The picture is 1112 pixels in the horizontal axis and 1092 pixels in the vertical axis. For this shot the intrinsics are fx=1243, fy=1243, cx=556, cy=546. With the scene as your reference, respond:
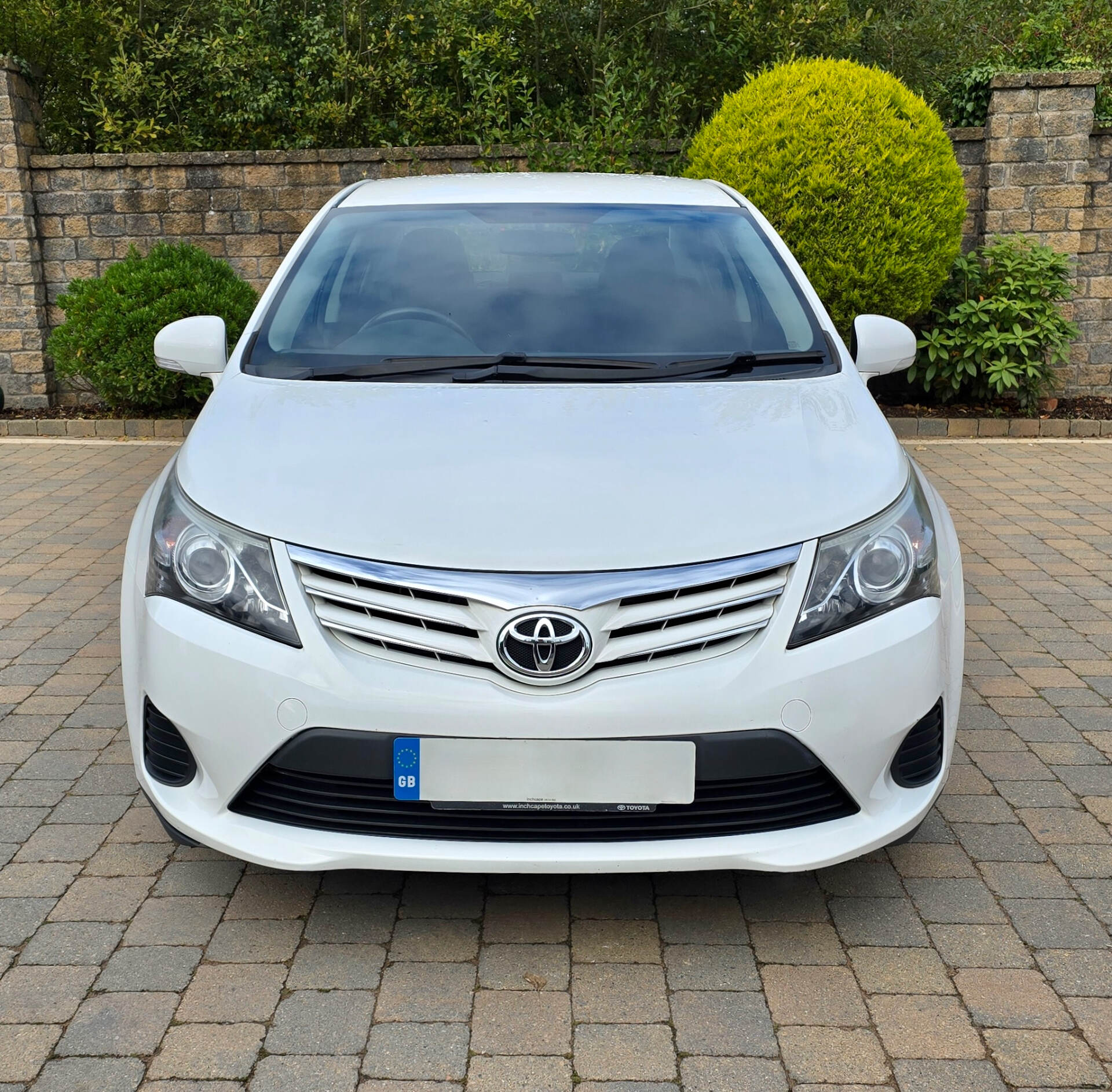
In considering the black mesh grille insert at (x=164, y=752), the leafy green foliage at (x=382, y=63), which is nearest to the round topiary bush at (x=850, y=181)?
the leafy green foliage at (x=382, y=63)

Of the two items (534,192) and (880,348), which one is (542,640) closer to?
(880,348)

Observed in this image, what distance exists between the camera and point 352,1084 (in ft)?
7.43

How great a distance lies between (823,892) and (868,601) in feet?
2.62

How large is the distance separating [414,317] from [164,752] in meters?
1.52

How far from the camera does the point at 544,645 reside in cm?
240

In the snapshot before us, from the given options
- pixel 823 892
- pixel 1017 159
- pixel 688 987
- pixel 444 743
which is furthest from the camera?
pixel 1017 159

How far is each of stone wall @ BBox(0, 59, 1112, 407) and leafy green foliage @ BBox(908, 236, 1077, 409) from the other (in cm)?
36

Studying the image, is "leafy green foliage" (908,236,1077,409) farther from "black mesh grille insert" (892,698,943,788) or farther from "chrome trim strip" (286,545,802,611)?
"chrome trim strip" (286,545,802,611)

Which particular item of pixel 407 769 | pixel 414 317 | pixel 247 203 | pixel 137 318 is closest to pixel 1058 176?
pixel 247 203

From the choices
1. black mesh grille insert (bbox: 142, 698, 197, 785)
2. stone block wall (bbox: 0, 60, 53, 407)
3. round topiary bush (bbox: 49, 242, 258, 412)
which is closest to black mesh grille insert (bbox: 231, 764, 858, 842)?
black mesh grille insert (bbox: 142, 698, 197, 785)

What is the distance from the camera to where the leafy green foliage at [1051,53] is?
30.7ft

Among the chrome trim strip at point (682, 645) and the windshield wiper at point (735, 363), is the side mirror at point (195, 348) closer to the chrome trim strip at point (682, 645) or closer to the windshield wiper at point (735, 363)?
the windshield wiper at point (735, 363)

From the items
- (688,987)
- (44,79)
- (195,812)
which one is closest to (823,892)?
(688,987)

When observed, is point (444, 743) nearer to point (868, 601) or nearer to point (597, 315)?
point (868, 601)
